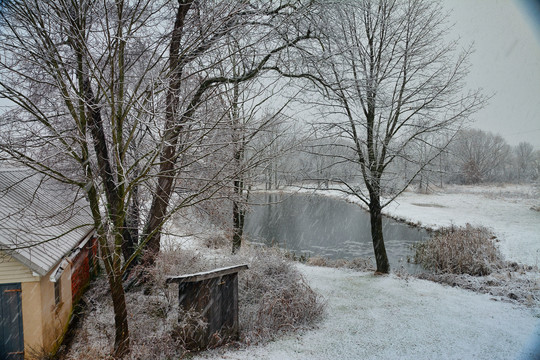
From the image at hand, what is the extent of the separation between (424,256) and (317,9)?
10.1 meters

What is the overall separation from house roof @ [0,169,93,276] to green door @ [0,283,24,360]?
73 centimetres

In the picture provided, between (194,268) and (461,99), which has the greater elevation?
(461,99)

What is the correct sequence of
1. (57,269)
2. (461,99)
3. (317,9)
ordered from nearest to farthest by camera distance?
(317,9) → (57,269) → (461,99)

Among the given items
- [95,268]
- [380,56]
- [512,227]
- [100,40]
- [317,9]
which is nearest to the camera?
[100,40]

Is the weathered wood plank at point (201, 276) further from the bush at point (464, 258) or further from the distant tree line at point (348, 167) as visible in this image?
the bush at point (464, 258)

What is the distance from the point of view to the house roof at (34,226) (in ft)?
13.9

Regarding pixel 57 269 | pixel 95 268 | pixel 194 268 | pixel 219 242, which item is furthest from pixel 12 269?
pixel 219 242

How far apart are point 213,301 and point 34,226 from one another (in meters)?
3.56

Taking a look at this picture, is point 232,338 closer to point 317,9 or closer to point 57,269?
point 57,269

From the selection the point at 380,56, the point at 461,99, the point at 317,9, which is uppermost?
the point at 380,56

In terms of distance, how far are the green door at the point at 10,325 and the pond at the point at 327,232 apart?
300 inches

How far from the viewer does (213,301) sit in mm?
5164

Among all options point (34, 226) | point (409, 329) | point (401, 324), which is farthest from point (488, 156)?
point (34, 226)

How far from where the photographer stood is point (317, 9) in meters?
5.05
